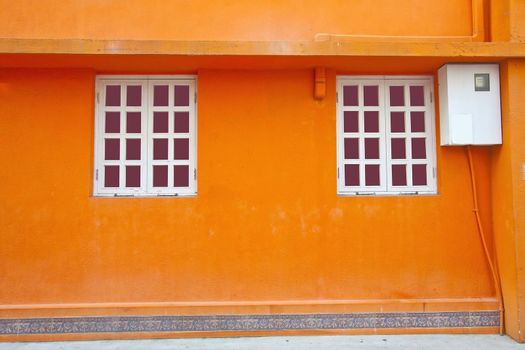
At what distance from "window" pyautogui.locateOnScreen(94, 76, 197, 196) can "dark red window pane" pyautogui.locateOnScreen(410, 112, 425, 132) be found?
2.51 m

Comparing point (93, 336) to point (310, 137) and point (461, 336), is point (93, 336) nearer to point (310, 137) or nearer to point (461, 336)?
point (310, 137)

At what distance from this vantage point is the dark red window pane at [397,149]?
5.63m

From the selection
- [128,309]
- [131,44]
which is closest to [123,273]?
[128,309]

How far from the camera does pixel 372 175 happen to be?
560cm

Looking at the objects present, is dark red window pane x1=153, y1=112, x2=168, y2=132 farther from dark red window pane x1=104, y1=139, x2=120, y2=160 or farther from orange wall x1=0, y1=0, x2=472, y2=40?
orange wall x1=0, y1=0, x2=472, y2=40

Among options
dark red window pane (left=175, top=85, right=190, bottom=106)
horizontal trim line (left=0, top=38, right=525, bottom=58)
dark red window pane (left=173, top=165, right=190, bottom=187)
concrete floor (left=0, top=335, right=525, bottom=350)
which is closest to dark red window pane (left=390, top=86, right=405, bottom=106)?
horizontal trim line (left=0, top=38, right=525, bottom=58)

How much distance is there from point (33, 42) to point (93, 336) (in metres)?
3.13

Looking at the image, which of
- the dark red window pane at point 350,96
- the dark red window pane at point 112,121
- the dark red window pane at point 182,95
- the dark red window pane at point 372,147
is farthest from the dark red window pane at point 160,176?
the dark red window pane at point 372,147

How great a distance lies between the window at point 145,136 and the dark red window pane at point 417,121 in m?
2.51

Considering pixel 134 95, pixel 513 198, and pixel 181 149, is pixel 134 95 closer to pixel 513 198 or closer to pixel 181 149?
pixel 181 149

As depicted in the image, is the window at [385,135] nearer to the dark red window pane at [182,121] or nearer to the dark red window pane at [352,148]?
the dark red window pane at [352,148]

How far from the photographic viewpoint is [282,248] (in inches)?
213

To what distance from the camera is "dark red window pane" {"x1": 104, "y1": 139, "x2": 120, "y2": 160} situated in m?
5.55

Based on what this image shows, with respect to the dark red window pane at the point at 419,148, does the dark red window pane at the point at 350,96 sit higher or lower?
higher
